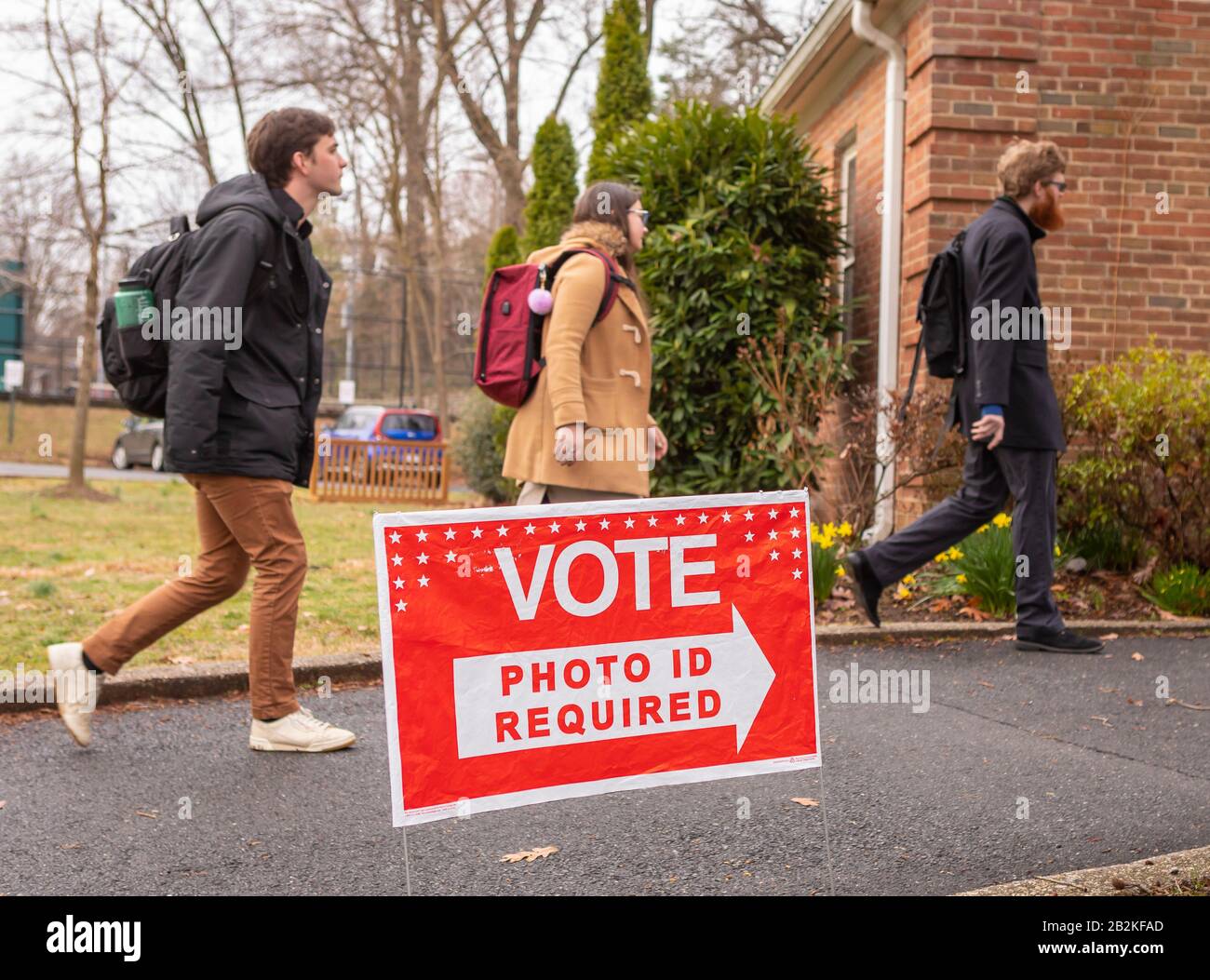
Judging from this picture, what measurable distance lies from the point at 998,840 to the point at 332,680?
121 inches

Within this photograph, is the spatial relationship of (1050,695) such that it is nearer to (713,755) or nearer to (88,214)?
(713,755)

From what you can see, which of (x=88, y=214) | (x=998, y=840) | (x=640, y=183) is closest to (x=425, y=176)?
(x=88, y=214)

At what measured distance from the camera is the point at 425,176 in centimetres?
2800

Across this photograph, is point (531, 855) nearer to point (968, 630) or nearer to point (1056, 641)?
point (1056, 641)

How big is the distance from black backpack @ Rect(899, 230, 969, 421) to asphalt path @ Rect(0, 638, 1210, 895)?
5.43 ft

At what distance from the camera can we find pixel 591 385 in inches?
182

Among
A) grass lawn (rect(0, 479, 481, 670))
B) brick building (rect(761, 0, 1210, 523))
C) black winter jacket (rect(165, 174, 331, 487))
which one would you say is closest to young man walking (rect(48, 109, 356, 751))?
black winter jacket (rect(165, 174, 331, 487))

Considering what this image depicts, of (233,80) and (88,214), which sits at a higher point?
(233,80)

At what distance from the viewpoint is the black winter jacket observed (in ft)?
13.1

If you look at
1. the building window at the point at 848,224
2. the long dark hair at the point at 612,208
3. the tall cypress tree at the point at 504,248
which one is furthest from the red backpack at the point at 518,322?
the tall cypress tree at the point at 504,248

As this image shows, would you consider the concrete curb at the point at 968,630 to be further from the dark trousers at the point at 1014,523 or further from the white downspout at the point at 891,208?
the white downspout at the point at 891,208

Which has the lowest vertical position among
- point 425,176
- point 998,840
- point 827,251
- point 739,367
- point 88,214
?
point 998,840

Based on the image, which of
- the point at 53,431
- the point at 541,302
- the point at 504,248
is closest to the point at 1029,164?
the point at 541,302

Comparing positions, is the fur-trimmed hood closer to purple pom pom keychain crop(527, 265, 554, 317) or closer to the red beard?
purple pom pom keychain crop(527, 265, 554, 317)
